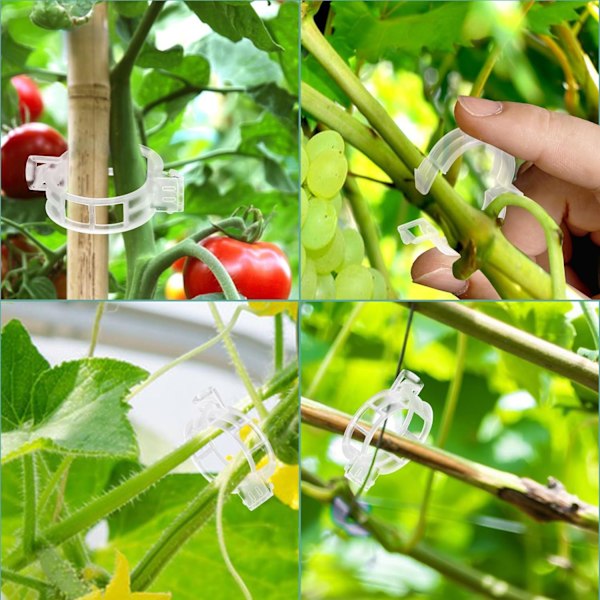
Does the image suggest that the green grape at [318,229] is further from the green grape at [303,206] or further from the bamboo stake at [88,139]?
the bamboo stake at [88,139]

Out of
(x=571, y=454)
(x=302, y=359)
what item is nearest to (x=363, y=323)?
(x=302, y=359)

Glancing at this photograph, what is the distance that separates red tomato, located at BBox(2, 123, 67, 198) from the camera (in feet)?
2.11

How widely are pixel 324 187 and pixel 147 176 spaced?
0.38ft

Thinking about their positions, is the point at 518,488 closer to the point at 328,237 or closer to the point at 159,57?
the point at 328,237

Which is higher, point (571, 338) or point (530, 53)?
point (530, 53)

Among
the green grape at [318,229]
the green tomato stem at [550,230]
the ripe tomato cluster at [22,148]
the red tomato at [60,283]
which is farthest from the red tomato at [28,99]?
the green tomato stem at [550,230]

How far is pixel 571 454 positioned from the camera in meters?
0.69

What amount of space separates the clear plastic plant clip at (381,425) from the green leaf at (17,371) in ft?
0.70

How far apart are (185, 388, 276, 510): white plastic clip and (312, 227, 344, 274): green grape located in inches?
4.5

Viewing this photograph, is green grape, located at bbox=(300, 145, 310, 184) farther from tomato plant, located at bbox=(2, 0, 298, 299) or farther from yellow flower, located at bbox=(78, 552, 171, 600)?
yellow flower, located at bbox=(78, 552, 171, 600)

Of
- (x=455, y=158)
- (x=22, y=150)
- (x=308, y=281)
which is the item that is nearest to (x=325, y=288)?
(x=308, y=281)

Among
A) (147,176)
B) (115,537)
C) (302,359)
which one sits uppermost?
(147,176)

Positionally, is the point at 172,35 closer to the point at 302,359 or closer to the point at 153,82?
the point at 153,82

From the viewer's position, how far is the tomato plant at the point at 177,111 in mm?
635
